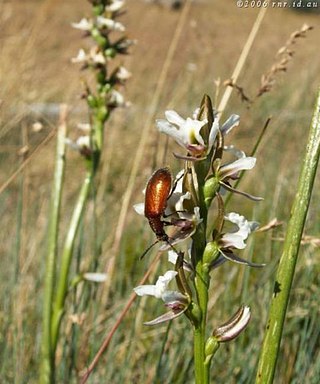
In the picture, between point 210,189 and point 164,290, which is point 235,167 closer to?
point 210,189

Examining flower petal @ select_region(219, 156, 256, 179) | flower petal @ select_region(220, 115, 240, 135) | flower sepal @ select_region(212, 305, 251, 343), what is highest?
flower petal @ select_region(220, 115, 240, 135)

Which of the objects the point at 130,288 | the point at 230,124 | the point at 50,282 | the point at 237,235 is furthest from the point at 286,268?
the point at 130,288

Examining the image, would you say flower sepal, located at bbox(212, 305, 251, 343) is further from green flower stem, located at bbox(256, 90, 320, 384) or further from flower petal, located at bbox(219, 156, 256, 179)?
flower petal, located at bbox(219, 156, 256, 179)

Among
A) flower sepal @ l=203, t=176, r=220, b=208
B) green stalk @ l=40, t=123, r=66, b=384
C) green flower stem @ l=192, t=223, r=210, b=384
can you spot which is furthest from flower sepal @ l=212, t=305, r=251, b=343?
green stalk @ l=40, t=123, r=66, b=384

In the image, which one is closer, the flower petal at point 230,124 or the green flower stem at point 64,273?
the flower petal at point 230,124

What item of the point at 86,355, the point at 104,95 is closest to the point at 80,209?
the point at 104,95

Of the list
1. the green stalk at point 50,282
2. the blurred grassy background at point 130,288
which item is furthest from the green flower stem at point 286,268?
the green stalk at point 50,282

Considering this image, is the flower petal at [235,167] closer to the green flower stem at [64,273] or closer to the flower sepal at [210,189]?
the flower sepal at [210,189]

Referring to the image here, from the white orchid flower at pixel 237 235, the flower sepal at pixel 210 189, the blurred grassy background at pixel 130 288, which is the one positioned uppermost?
the flower sepal at pixel 210 189
